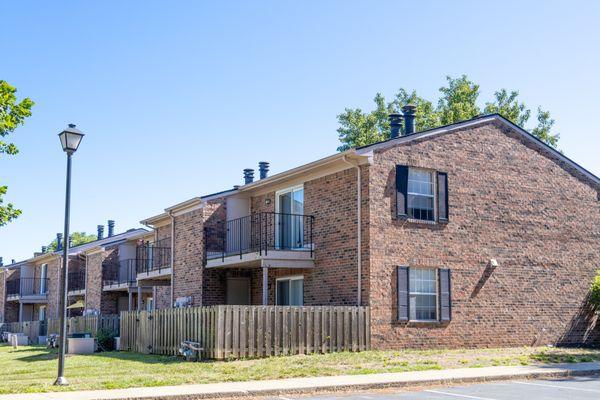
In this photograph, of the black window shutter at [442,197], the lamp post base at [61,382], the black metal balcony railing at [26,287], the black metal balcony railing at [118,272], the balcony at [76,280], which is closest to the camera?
the lamp post base at [61,382]

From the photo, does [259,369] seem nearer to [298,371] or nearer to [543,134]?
[298,371]

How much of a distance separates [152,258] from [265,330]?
43.9ft

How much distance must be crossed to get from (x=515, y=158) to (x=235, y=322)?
10.9m

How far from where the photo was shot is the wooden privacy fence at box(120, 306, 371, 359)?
17.7 metres

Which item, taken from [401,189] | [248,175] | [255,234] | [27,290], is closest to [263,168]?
[248,175]

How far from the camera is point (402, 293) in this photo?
20.4m

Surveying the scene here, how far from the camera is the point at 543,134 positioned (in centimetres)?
4522

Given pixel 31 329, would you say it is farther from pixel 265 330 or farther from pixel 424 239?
pixel 424 239

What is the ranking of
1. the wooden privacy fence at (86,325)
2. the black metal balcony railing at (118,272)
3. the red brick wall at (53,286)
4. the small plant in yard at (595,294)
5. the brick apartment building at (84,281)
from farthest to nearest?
the red brick wall at (53,286) → the brick apartment building at (84,281) → the black metal balcony railing at (118,272) → the wooden privacy fence at (86,325) → the small plant in yard at (595,294)

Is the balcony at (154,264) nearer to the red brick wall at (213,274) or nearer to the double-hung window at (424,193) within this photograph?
the red brick wall at (213,274)

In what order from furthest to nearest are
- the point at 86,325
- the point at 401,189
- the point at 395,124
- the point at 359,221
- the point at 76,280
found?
the point at 76,280 < the point at 86,325 < the point at 395,124 < the point at 401,189 < the point at 359,221

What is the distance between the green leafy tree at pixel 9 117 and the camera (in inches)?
714

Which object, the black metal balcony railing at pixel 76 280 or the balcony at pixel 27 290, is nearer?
the black metal balcony railing at pixel 76 280

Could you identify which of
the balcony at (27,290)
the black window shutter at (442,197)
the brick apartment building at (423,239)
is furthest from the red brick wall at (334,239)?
the balcony at (27,290)
